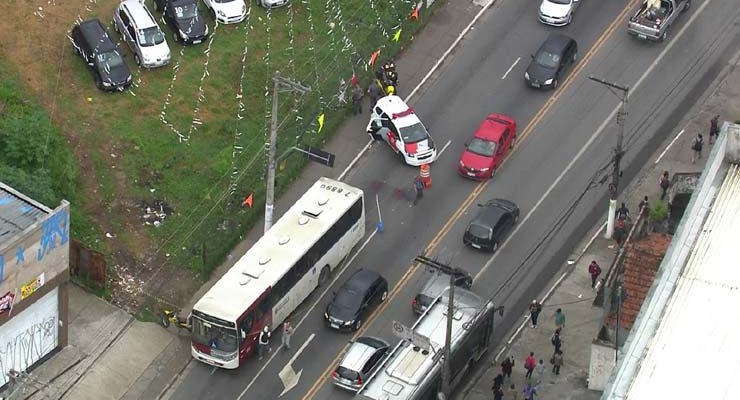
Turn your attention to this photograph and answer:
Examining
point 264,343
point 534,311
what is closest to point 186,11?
point 264,343

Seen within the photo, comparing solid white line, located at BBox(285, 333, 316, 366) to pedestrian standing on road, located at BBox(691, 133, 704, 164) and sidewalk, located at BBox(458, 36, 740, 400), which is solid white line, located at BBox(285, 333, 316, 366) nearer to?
sidewalk, located at BBox(458, 36, 740, 400)

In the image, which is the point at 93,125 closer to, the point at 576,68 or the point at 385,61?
the point at 385,61

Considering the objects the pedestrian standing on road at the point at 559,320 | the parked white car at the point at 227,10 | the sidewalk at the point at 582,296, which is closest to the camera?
the sidewalk at the point at 582,296

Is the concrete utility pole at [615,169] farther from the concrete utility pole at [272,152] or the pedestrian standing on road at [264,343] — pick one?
the pedestrian standing on road at [264,343]

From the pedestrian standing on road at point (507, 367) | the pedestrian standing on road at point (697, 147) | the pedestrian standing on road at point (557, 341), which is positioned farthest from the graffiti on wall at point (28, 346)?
the pedestrian standing on road at point (697, 147)

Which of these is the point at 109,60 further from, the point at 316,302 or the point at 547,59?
the point at 547,59
